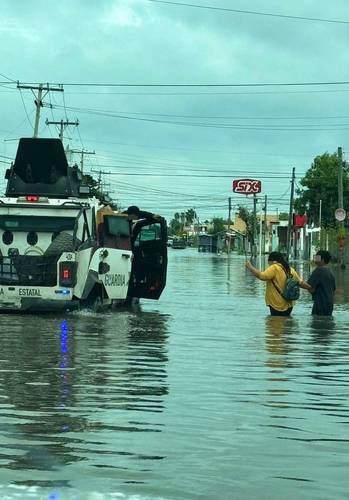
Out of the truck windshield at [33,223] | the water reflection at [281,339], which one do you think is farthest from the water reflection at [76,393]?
the truck windshield at [33,223]

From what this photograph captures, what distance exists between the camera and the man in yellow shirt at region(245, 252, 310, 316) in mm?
17969

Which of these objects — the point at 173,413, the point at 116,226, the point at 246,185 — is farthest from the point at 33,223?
the point at 246,185

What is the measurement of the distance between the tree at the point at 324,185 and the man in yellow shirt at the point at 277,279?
A: 75.5 metres

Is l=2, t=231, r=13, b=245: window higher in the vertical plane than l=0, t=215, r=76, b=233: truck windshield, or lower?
lower

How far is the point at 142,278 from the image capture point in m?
24.1

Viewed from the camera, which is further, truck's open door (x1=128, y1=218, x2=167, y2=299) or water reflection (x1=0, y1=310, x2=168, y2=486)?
truck's open door (x1=128, y1=218, x2=167, y2=299)

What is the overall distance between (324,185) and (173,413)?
89814mm

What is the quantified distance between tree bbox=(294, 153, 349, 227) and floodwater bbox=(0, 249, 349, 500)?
7953 centimetres

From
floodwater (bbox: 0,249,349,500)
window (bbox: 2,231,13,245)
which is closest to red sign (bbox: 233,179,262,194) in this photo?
window (bbox: 2,231,13,245)

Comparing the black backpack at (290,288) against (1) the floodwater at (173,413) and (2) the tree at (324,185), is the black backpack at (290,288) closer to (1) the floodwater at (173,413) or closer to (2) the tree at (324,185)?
(1) the floodwater at (173,413)

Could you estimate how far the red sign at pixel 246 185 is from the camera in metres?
94.2

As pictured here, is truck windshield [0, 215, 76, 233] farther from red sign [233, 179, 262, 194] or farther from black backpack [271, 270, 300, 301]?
red sign [233, 179, 262, 194]

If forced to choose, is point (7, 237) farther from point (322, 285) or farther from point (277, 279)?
point (322, 285)

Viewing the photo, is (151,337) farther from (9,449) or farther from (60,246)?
(9,449)
